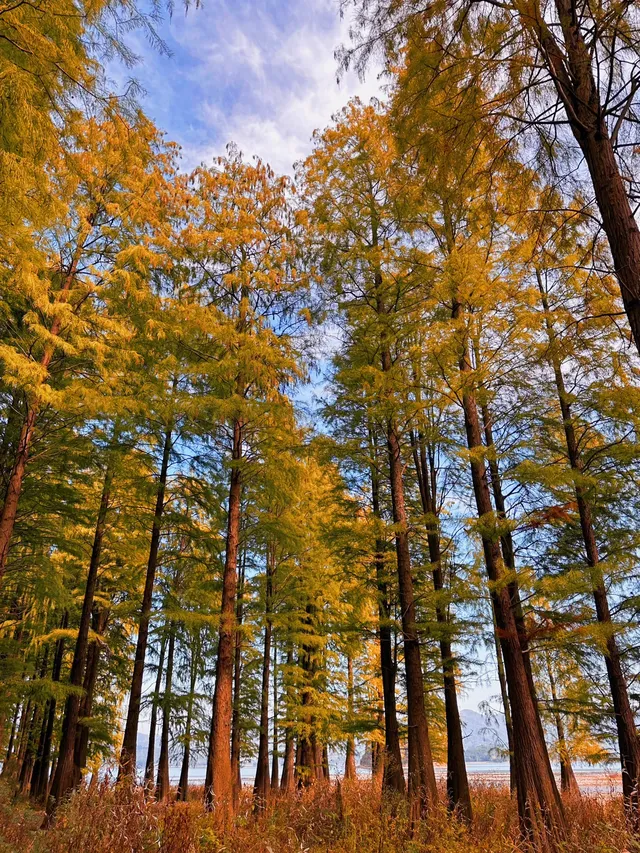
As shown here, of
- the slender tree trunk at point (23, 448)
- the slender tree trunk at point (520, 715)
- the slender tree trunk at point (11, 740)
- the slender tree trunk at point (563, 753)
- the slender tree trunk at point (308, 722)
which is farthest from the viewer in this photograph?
the slender tree trunk at point (11, 740)

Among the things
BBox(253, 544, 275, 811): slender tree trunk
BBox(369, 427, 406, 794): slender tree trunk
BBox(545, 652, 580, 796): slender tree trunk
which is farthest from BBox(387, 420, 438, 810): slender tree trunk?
BBox(545, 652, 580, 796): slender tree trunk

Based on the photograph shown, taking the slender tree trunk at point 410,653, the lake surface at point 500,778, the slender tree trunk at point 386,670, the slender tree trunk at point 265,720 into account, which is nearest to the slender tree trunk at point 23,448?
the slender tree trunk at point 410,653

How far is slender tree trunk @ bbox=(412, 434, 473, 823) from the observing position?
9258 mm

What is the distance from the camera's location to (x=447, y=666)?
1152 cm

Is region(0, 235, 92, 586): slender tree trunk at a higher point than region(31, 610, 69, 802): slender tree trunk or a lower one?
higher

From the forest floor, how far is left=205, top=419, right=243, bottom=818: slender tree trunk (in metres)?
0.76

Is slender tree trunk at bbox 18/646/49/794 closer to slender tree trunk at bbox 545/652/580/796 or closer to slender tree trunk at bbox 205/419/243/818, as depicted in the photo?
slender tree trunk at bbox 205/419/243/818

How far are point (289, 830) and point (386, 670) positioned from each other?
5.77 meters

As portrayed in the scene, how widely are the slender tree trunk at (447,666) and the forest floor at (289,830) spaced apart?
0.43m

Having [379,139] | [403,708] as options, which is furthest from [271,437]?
[403,708]

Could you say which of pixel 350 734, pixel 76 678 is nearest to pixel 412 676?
pixel 76 678

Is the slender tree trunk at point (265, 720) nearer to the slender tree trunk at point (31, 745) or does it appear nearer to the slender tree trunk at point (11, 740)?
the slender tree trunk at point (31, 745)

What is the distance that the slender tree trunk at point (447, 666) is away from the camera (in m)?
9.26

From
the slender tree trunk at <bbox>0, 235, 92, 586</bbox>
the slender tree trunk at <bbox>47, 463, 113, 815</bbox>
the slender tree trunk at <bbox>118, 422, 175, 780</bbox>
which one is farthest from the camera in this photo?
the slender tree trunk at <bbox>47, 463, 113, 815</bbox>
